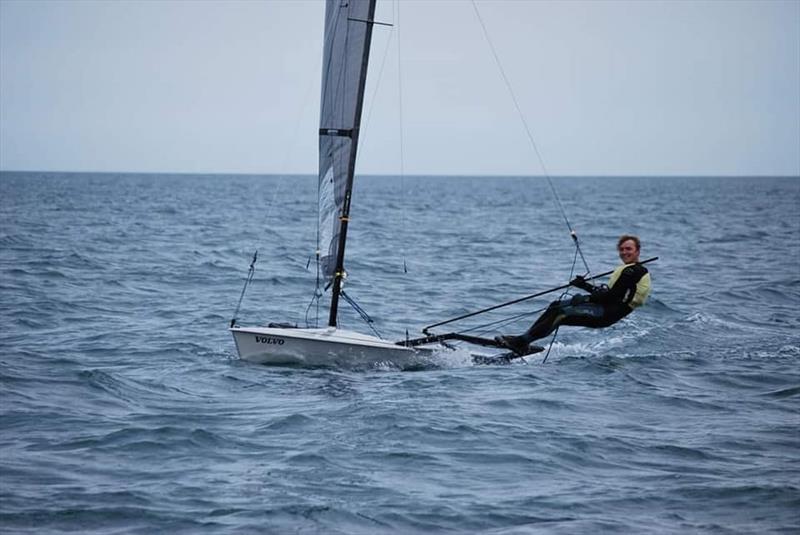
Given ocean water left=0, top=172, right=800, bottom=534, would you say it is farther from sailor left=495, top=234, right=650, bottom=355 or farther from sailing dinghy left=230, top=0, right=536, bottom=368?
sailor left=495, top=234, right=650, bottom=355

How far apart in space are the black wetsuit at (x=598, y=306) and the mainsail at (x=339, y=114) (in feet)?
10.9

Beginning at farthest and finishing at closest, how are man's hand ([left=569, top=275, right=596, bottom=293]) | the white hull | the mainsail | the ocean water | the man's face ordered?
1. the mainsail
2. the white hull
3. the man's face
4. man's hand ([left=569, top=275, right=596, bottom=293])
5. the ocean water

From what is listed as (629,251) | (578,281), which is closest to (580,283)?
(578,281)

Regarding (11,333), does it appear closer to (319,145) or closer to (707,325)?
(319,145)

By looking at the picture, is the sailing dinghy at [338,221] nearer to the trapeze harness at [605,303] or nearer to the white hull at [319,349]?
the white hull at [319,349]

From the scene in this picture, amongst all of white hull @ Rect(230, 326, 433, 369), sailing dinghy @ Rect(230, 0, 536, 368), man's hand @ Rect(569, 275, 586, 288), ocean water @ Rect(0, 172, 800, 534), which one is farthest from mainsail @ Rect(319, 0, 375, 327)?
man's hand @ Rect(569, 275, 586, 288)

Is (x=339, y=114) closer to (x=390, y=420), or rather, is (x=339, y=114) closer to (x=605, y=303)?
(x=605, y=303)

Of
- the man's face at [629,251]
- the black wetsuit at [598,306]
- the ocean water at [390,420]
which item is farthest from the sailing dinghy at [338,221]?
the man's face at [629,251]

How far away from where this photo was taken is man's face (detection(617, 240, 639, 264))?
1395cm

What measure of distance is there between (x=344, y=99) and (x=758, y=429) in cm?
764

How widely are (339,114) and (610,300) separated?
16.5 ft

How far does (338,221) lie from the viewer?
15.4m

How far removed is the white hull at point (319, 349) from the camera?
14344mm

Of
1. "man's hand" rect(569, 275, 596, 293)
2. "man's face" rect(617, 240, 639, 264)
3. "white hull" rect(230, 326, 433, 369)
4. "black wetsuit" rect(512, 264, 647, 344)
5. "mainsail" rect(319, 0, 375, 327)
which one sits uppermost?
"mainsail" rect(319, 0, 375, 327)
